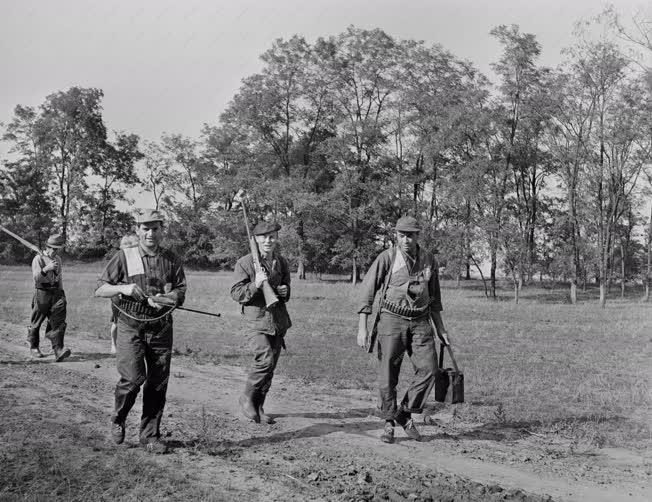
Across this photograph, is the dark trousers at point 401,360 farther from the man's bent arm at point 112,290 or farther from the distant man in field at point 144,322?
the man's bent arm at point 112,290

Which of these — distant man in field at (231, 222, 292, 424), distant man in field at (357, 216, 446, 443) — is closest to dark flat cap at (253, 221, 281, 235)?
distant man in field at (231, 222, 292, 424)

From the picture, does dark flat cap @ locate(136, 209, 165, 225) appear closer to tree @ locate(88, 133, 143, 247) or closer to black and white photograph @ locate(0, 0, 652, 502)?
black and white photograph @ locate(0, 0, 652, 502)

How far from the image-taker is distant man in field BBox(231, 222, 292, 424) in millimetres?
7023

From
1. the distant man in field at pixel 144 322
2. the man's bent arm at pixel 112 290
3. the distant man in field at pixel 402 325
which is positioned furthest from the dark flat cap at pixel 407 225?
the man's bent arm at pixel 112 290

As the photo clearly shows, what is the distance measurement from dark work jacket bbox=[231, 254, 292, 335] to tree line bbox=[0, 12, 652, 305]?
1161 inches

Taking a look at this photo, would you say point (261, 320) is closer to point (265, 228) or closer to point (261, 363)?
point (261, 363)

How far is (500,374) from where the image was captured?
1119cm

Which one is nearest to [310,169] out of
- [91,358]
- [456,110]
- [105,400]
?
[456,110]

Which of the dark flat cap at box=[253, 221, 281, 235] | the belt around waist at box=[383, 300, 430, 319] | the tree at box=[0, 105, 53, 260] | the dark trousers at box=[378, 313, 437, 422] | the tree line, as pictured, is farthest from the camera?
the tree at box=[0, 105, 53, 260]

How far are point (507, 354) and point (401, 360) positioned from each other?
844 cm

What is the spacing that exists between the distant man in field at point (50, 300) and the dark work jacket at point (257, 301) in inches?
208

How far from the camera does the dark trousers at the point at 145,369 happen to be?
19.2ft

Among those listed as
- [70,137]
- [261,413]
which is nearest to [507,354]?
[261,413]

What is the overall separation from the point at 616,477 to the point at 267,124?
142 ft
